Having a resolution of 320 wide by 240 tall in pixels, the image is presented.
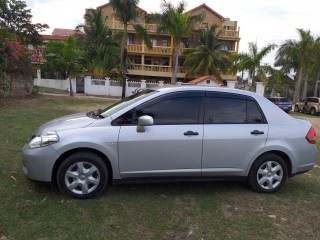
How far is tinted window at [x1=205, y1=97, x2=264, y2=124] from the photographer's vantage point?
4574 mm

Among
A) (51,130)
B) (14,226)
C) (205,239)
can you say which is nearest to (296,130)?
(205,239)

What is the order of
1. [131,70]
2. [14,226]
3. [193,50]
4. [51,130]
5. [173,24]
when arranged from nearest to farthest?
[14,226] < [51,130] < [173,24] < [193,50] < [131,70]

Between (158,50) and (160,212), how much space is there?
3759 cm

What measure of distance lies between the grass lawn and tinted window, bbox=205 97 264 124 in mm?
1104

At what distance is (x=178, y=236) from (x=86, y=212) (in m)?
1.17

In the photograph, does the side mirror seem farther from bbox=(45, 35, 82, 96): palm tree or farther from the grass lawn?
bbox=(45, 35, 82, 96): palm tree

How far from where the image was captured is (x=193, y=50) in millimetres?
36438

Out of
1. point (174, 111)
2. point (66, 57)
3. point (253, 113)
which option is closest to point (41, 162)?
Answer: point (174, 111)

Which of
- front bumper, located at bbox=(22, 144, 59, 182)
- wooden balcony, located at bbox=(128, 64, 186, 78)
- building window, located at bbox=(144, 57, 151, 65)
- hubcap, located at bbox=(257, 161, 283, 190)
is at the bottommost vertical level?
hubcap, located at bbox=(257, 161, 283, 190)

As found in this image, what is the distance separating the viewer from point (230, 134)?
4.50 metres

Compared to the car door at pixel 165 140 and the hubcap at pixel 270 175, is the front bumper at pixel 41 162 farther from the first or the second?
the hubcap at pixel 270 175

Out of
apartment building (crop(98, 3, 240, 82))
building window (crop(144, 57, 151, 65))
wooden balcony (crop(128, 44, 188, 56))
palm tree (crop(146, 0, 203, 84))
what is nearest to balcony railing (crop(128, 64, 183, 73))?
apartment building (crop(98, 3, 240, 82))

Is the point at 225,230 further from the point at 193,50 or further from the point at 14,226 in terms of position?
the point at 193,50

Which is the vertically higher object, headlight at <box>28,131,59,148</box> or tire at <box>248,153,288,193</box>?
headlight at <box>28,131,59,148</box>
